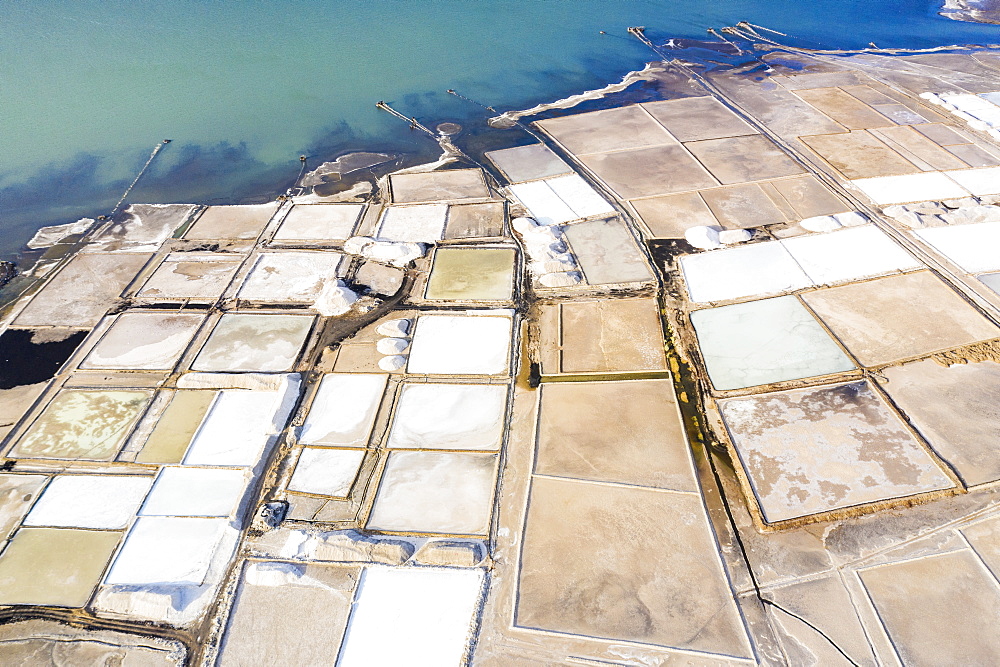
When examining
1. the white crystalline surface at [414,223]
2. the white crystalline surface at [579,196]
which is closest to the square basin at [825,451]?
the white crystalline surface at [579,196]

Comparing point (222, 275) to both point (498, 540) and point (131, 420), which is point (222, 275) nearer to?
point (131, 420)

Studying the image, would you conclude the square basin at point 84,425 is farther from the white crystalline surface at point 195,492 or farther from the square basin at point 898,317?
the square basin at point 898,317

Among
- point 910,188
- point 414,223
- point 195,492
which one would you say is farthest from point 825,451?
point 414,223

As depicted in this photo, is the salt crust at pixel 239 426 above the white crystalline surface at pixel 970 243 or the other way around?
the other way around

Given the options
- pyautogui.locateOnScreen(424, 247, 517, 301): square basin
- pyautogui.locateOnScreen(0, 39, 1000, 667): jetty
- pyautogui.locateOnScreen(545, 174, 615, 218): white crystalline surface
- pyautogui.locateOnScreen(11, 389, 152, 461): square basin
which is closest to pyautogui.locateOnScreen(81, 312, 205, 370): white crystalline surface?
pyautogui.locateOnScreen(0, 39, 1000, 667): jetty

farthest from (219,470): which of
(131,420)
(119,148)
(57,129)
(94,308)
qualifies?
(57,129)

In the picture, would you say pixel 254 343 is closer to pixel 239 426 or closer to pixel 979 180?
pixel 239 426
